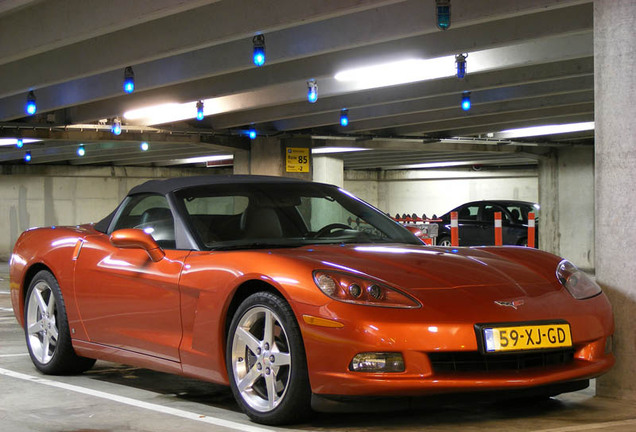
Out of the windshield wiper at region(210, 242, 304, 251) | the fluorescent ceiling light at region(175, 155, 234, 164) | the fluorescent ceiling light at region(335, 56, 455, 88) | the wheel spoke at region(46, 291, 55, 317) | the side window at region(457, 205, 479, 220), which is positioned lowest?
the wheel spoke at region(46, 291, 55, 317)

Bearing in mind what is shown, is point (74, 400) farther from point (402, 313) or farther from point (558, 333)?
point (558, 333)

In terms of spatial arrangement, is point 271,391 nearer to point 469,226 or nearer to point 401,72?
point 401,72

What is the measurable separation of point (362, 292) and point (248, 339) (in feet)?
2.17

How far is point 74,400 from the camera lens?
5.28m

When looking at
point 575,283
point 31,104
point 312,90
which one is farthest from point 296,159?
point 575,283

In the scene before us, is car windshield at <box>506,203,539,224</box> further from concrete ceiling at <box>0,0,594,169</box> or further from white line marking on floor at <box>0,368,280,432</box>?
white line marking on floor at <box>0,368,280,432</box>

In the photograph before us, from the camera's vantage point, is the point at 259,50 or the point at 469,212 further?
the point at 469,212

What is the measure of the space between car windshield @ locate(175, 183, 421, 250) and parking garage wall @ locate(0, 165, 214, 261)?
86.7ft

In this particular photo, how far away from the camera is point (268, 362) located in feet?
14.9

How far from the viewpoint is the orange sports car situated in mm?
4250

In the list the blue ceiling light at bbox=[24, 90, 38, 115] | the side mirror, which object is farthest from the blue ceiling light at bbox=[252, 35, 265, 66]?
the side mirror

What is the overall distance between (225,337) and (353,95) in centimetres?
1258

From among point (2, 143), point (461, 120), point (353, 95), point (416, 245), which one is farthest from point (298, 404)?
point (2, 143)

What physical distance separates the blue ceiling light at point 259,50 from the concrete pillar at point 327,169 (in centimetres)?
1498
